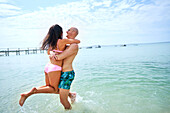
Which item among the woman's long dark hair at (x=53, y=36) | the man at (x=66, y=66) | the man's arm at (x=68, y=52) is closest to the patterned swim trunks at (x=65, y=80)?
the man at (x=66, y=66)

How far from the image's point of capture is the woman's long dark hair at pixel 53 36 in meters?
2.95

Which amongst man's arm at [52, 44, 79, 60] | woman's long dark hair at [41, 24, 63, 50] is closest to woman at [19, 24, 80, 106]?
woman's long dark hair at [41, 24, 63, 50]

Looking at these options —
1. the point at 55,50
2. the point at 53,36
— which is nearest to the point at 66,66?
the point at 55,50

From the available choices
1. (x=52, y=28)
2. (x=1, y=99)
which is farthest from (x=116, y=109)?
(x=1, y=99)

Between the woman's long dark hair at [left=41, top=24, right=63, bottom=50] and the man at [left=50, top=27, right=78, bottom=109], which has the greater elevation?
the woman's long dark hair at [left=41, top=24, right=63, bottom=50]

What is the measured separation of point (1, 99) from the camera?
4.14 meters

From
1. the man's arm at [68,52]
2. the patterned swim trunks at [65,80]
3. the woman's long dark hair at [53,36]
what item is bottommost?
the patterned swim trunks at [65,80]

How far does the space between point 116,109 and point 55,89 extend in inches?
62.2

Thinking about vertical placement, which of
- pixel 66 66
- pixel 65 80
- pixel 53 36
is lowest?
pixel 65 80

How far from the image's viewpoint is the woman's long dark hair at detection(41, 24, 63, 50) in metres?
2.95

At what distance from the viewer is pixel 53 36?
2.97 metres

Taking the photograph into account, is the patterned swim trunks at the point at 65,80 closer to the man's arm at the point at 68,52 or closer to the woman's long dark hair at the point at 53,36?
the man's arm at the point at 68,52

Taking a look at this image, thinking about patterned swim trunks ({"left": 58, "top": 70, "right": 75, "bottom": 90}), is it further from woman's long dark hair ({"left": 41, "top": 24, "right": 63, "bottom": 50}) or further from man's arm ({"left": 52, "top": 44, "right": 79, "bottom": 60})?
woman's long dark hair ({"left": 41, "top": 24, "right": 63, "bottom": 50})

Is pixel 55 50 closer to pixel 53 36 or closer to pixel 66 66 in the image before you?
pixel 53 36
